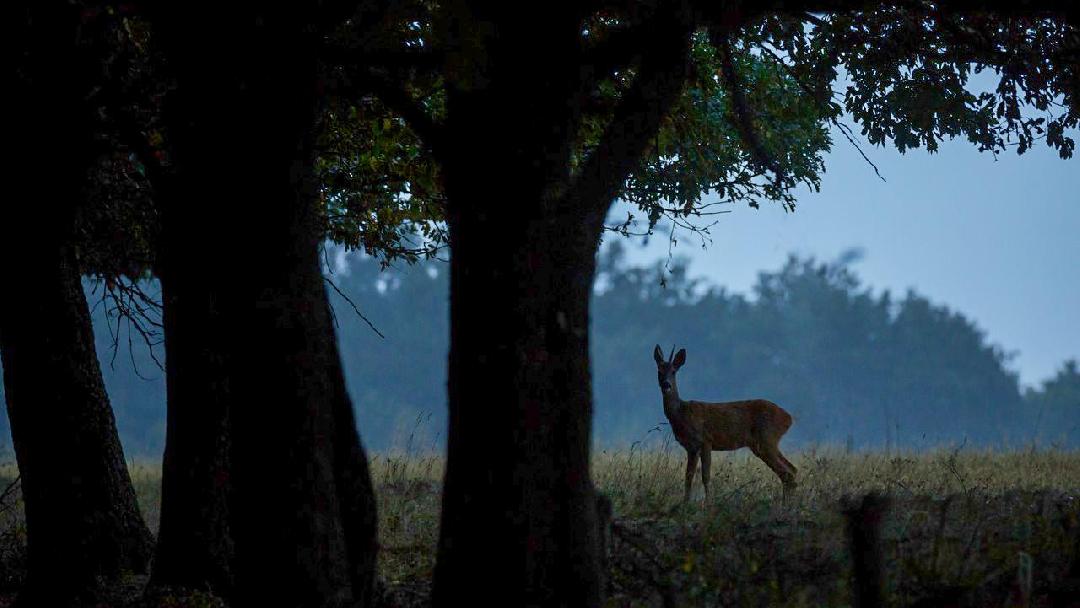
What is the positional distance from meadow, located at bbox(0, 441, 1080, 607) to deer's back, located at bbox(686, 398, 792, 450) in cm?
198

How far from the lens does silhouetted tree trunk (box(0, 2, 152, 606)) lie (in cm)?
870

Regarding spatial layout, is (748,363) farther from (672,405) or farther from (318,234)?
(318,234)

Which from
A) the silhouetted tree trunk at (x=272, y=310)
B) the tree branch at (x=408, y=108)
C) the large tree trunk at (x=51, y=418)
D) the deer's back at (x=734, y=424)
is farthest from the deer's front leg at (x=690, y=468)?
the silhouetted tree trunk at (x=272, y=310)

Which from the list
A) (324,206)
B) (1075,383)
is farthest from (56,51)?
(1075,383)

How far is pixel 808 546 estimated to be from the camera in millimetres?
7641

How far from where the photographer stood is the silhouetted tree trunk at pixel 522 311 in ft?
18.0

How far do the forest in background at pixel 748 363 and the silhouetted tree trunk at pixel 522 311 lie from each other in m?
65.9

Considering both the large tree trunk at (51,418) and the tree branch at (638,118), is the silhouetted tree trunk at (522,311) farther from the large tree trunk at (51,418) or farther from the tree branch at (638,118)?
the large tree trunk at (51,418)

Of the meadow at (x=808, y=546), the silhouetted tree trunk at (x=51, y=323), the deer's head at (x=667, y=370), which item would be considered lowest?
the meadow at (x=808, y=546)

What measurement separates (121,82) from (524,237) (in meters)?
5.58

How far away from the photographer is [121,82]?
9781 mm

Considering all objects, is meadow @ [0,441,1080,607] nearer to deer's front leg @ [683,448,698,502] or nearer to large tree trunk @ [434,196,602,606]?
deer's front leg @ [683,448,698,502]

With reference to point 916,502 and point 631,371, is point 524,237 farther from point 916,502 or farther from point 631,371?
point 631,371

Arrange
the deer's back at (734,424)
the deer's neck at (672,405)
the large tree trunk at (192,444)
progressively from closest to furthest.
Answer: the large tree trunk at (192,444), the deer's neck at (672,405), the deer's back at (734,424)
